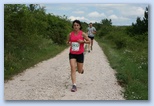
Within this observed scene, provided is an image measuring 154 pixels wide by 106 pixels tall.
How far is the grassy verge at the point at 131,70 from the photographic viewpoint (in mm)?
7113

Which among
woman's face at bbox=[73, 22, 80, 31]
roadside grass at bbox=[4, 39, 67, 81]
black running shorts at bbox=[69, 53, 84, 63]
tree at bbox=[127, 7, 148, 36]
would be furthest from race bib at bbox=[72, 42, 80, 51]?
roadside grass at bbox=[4, 39, 67, 81]

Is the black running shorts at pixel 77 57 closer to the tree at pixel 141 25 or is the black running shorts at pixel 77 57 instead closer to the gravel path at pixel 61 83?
the gravel path at pixel 61 83

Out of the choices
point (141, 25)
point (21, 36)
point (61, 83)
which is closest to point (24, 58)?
point (21, 36)

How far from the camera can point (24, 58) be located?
30.0 feet

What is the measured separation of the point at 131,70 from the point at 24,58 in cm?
254

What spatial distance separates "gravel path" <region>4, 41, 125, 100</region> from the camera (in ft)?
23.1

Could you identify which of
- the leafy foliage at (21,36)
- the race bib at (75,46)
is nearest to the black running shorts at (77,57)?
the race bib at (75,46)

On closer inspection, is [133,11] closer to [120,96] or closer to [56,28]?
[120,96]

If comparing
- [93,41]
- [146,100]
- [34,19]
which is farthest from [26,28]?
[146,100]

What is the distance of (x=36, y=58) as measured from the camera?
9.65 m

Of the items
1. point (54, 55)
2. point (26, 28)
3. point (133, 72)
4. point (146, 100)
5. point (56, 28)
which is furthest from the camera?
point (56, 28)

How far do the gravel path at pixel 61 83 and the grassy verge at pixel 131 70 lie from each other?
0.17m

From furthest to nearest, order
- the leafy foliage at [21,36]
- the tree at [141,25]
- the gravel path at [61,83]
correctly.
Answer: the leafy foliage at [21,36], the tree at [141,25], the gravel path at [61,83]

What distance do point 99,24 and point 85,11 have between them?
3.98ft
